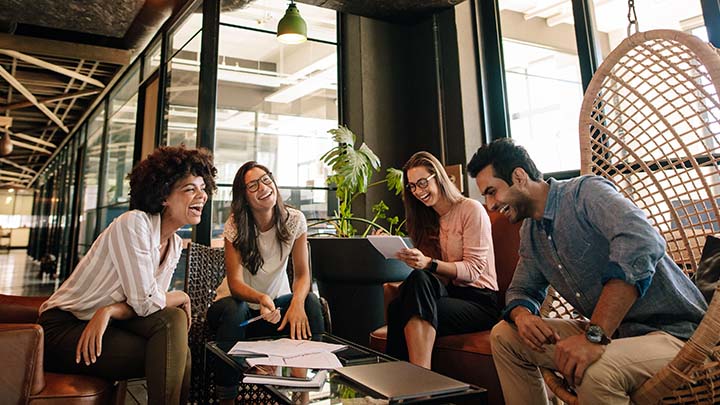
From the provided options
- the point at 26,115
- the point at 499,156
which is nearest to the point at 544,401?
the point at 499,156

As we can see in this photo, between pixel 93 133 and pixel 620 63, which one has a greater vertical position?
pixel 93 133

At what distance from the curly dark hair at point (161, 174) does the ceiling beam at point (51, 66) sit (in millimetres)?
5111

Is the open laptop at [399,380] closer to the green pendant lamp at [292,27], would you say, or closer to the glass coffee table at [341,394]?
the glass coffee table at [341,394]

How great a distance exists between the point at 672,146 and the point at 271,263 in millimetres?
1753

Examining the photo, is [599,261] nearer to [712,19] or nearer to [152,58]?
[712,19]

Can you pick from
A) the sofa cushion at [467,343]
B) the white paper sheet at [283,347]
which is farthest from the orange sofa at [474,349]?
the white paper sheet at [283,347]

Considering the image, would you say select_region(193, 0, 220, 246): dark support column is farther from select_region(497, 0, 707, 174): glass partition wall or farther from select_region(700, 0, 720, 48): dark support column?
select_region(700, 0, 720, 48): dark support column

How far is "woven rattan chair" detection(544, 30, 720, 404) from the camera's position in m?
1.10

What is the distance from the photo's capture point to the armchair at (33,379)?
47.4 inches

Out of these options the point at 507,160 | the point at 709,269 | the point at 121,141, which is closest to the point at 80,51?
the point at 121,141

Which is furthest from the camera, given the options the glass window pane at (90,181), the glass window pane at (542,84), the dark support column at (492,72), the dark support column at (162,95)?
the glass window pane at (90,181)

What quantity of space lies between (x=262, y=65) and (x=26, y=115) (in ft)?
25.5

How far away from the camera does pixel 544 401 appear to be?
58.7 inches

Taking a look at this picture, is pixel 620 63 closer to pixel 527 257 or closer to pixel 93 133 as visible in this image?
pixel 527 257
